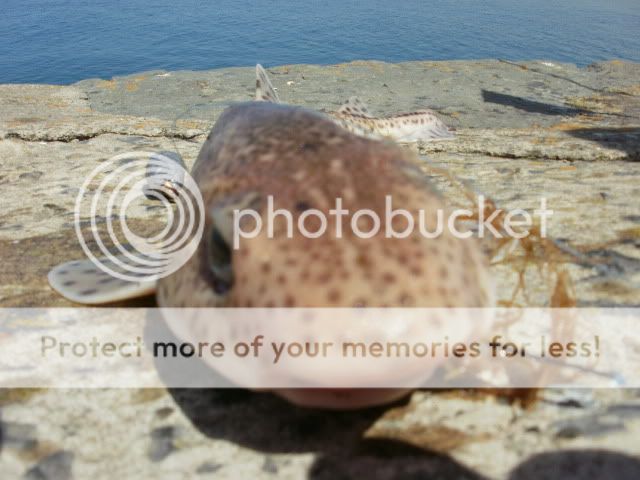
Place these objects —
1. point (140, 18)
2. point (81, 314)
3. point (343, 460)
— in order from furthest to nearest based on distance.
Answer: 1. point (140, 18)
2. point (81, 314)
3. point (343, 460)

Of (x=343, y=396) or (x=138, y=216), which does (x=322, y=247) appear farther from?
(x=138, y=216)

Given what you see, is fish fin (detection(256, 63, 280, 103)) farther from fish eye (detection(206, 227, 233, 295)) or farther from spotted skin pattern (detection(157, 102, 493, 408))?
fish eye (detection(206, 227, 233, 295))

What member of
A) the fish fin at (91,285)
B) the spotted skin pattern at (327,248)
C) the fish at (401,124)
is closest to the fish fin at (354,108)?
the fish at (401,124)

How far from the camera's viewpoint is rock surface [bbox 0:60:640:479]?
4.74ft

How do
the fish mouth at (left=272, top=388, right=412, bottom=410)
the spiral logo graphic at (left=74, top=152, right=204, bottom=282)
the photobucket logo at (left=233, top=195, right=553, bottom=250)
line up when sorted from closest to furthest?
the fish mouth at (left=272, top=388, right=412, bottom=410), the photobucket logo at (left=233, top=195, right=553, bottom=250), the spiral logo graphic at (left=74, top=152, right=204, bottom=282)

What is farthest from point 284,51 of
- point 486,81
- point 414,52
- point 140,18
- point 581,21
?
point 581,21

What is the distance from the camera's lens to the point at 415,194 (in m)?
1.52

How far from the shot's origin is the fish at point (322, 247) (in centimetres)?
126

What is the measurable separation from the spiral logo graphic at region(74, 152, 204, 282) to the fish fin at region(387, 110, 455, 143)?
2.42 metres

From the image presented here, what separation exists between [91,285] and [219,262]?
3.67ft

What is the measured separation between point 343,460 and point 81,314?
5.01ft

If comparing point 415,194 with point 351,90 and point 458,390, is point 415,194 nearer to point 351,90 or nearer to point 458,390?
point 458,390

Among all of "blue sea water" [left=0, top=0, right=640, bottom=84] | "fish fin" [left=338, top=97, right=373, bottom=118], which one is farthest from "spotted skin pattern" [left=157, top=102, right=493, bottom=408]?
"blue sea water" [left=0, top=0, right=640, bottom=84]

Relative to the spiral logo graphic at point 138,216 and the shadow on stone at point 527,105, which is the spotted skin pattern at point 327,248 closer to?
the spiral logo graphic at point 138,216
